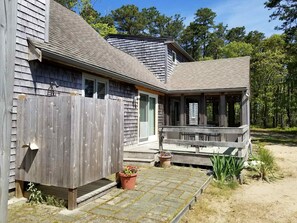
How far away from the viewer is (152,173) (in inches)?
251

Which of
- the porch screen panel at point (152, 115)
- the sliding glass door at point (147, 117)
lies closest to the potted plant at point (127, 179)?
the sliding glass door at point (147, 117)

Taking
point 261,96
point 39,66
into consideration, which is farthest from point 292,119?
point 39,66

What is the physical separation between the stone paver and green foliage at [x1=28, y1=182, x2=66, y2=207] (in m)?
0.11

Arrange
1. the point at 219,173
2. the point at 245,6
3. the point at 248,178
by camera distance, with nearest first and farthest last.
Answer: the point at 219,173
the point at 248,178
the point at 245,6

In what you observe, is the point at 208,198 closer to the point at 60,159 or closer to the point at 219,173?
the point at 219,173

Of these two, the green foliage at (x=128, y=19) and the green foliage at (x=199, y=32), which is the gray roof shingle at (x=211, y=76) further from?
the green foliage at (x=199, y=32)

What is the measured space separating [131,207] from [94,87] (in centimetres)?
421

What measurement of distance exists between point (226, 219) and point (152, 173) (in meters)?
2.71

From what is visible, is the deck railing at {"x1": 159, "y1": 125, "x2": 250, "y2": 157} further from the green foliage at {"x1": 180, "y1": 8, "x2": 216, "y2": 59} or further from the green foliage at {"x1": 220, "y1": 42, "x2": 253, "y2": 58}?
the green foliage at {"x1": 180, "y1": 8, "x2": 216, "y2": 59}

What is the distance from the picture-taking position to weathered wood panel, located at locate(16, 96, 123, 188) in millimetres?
3770

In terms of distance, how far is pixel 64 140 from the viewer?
3.81 m

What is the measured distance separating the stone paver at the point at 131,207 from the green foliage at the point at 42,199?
11cm

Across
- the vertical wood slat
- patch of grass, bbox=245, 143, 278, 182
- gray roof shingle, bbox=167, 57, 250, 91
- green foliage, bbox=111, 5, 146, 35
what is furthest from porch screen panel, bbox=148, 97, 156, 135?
green foliage, bbox=111, 5, 146, 35

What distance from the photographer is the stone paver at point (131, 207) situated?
3.48m
